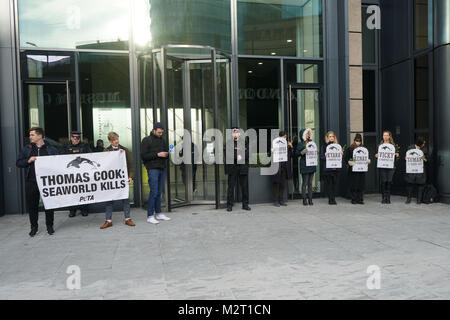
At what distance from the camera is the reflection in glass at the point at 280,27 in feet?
34.3

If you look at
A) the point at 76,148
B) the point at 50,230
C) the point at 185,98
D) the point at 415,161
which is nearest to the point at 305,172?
the point at 415,161

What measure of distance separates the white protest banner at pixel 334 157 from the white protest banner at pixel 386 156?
3.49 ft

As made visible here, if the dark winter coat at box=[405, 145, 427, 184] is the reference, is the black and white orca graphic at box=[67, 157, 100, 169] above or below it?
above

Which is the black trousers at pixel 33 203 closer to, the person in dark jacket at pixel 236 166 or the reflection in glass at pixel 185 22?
the person in dark jacket at pixel 236 166

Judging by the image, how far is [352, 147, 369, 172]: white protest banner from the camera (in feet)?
32.2

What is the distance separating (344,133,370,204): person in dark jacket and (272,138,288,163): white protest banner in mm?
1767

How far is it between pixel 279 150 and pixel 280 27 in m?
3.68

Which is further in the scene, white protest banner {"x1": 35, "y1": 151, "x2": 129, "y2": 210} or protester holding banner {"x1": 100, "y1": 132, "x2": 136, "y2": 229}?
protester holding banner {"x1": 100, "y1": 132, "x2": 136, "y2": 229}

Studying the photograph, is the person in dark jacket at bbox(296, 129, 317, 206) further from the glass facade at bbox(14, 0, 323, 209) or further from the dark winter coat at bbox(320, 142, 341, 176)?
the glass facade at bbox(14, 0, 323, 209)

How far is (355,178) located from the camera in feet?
32.6

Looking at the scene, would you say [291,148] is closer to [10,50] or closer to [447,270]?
[447,270]

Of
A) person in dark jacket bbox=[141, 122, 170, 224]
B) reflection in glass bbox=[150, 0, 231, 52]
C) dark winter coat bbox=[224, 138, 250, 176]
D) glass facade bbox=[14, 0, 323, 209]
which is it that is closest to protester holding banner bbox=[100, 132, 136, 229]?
person in dark jacket bbox=[141, 122, 170, 224]

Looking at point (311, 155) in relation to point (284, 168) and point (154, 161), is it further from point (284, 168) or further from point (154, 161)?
point (154, 161)
